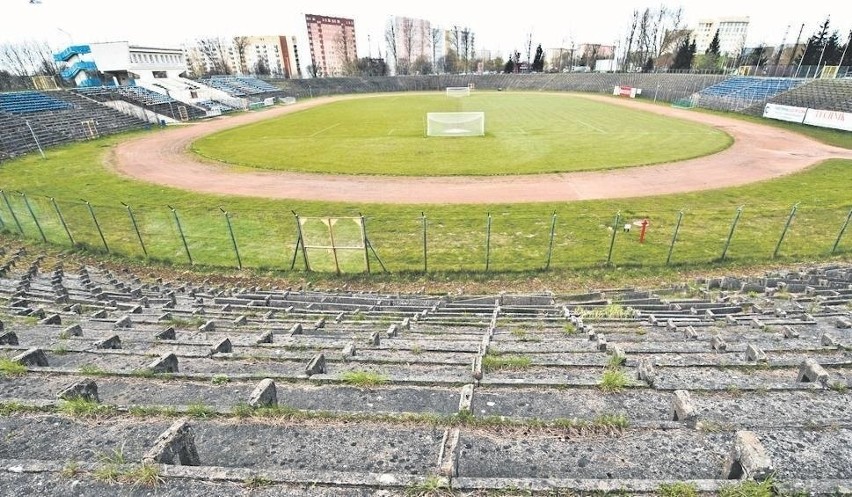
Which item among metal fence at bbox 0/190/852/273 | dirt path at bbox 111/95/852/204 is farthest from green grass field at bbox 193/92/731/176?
metal fence at bbox 0/190/852/273

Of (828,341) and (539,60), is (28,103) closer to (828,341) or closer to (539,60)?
(828,341)

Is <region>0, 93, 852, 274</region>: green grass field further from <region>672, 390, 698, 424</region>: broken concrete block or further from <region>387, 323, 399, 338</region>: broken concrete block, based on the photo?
<region>672, 390, 698, 424</region>: broken concrete block

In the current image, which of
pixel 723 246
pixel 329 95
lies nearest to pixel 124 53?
pixel 329 95

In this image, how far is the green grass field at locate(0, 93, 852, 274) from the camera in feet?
55.5

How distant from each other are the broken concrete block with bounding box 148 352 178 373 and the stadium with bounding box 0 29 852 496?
75 mm

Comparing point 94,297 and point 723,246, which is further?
point 723,246

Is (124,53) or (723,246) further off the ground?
(124,53)

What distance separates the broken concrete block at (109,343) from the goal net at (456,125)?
3805cm

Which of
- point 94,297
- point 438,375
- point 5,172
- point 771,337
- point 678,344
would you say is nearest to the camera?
point 438,375

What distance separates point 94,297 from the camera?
42.1 feet

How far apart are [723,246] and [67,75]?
307 feet

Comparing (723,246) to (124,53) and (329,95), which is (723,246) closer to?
(124,53)

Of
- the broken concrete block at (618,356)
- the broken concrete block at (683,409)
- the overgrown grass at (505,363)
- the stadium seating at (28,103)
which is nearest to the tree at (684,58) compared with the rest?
the broken concrete block at (618,356)

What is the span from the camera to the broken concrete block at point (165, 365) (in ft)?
20.3
